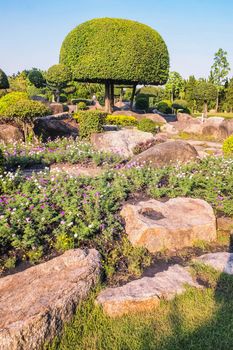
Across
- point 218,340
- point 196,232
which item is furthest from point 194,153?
point 218,340

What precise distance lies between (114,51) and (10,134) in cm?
1644

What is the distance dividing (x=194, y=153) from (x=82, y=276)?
7.40 meters

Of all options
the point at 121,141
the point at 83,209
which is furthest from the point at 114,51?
the point at 83,209

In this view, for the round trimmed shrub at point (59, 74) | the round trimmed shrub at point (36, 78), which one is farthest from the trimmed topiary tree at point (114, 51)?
the round trimmed shrub at point (36, 78)

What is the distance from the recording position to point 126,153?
11.7 metres

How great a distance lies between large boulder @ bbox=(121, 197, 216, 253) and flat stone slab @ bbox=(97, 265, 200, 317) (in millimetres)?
765

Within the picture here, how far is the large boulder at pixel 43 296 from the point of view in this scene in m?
3.00

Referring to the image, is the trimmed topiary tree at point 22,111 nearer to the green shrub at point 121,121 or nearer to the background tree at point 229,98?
the green shrub at point 121,121

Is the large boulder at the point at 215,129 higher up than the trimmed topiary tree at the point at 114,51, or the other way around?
the trimmed topiary tree at the point at 114,51

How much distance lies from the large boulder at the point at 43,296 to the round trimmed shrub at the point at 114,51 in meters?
24.8

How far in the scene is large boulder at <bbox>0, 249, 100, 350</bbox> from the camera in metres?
3.00

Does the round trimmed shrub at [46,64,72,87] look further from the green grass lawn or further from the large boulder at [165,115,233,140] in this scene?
the green grass lawn

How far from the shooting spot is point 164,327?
335 centimetres

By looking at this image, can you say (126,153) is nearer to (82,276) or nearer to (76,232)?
(76,232)
